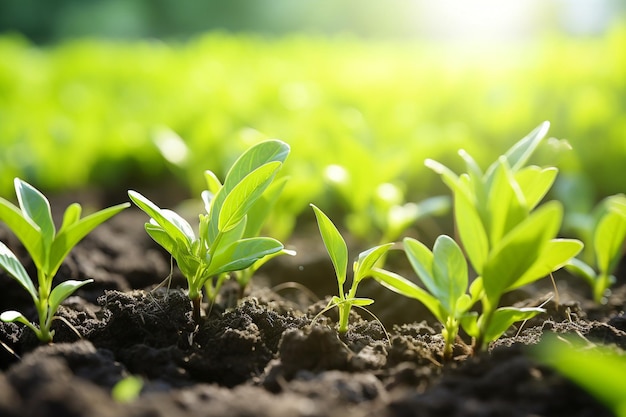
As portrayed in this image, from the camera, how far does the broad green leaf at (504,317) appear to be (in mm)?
1226

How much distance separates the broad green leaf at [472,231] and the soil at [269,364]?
0.56 ft

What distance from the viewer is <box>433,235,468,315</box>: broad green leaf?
1273 millimetres

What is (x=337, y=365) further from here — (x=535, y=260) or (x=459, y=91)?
(x=459, y=91)

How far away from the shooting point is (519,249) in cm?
110

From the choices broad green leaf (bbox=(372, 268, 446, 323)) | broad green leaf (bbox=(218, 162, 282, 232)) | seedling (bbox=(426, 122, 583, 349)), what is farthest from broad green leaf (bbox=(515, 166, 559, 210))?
broad green leaf (bbox=(218, 162, 282, 232))

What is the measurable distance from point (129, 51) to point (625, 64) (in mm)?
4543

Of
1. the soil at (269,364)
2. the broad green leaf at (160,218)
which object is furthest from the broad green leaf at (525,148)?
the broad green leaf at (160,218)

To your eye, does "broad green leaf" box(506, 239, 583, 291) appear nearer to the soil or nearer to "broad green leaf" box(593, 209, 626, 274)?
the soil

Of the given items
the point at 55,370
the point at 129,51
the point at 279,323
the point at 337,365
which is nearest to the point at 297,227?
the point at 279,323

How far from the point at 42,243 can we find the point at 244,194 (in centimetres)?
40

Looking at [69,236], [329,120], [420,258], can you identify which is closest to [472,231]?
[420,258]

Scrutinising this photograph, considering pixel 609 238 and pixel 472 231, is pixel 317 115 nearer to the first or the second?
pixel 609 238

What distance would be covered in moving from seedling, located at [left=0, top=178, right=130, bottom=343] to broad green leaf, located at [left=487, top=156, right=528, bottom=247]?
0.66 metres

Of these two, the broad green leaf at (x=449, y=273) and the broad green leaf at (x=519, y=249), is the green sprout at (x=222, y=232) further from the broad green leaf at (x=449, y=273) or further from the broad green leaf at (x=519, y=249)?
the broad green leaf at (x=519, y=249)
